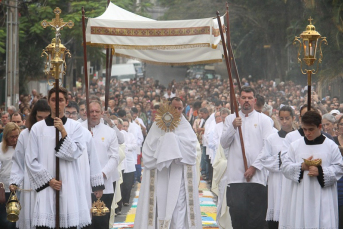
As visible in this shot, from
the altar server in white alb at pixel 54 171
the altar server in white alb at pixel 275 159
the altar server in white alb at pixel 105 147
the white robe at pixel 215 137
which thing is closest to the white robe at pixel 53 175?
the altar server in white alb at pixel 54 171

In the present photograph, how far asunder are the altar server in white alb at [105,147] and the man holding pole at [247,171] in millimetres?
1534

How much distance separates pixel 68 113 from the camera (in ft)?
34.5

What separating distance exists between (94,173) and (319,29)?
17.7m

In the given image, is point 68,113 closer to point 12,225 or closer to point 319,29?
point 12,225

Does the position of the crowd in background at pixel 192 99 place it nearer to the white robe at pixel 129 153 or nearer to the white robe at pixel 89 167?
the white robe at pixel 129 153

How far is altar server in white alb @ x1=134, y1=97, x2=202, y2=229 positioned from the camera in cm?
1040

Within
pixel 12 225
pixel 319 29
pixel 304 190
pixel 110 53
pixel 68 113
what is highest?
pixel 319 29

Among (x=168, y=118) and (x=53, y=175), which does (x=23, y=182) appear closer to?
(x=53, y=175)

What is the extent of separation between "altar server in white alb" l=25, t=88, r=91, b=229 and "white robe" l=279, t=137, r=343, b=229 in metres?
2.15

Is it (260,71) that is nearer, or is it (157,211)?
(157,211)

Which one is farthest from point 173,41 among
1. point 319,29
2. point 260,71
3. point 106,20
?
point 260,71

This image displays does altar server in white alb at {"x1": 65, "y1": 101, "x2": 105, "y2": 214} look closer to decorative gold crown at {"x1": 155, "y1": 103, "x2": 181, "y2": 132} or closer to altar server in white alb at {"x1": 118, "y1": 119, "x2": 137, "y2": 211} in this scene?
decorative gold crown at {"x1": 155, "y1": 103, "x2": 181, "y2": 132}

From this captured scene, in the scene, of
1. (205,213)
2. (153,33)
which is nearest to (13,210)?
(153,33)

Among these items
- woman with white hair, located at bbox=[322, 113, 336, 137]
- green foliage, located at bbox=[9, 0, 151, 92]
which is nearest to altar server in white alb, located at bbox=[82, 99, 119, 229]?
woman with white hair, located at bbox=[322, 113, 336, 137]
